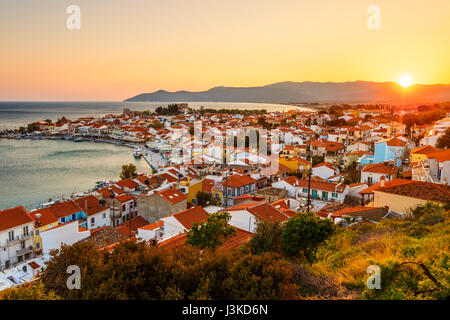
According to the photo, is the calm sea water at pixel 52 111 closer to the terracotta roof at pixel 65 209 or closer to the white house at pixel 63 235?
the terracotta roof at pixel 65 209

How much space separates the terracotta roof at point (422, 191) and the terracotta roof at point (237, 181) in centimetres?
655

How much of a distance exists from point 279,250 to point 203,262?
100 inches

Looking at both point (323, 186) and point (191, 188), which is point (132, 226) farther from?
point (323, 186)

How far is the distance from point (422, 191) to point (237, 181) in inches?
303

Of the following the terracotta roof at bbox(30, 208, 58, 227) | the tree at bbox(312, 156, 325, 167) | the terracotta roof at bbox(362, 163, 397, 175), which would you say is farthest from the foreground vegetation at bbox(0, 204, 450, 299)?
the tree at bbox(312, 156, 325, 167)

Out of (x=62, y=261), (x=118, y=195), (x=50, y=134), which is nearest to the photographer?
(x=62, y=261)

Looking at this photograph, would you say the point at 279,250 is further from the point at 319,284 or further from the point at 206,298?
the point at 206,298

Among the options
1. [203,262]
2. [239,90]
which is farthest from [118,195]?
[239,90]

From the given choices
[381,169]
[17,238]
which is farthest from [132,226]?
[381,169]

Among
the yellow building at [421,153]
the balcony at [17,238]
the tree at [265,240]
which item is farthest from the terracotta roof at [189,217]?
the yellow building at [421,153]

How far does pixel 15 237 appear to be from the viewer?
9.52 metres

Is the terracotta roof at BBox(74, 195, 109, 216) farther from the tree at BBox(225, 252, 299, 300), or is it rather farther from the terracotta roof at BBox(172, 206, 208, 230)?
the tree at BBox(225, 252, 299, 300)

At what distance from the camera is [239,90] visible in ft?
604

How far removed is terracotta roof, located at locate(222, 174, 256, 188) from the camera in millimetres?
13891
